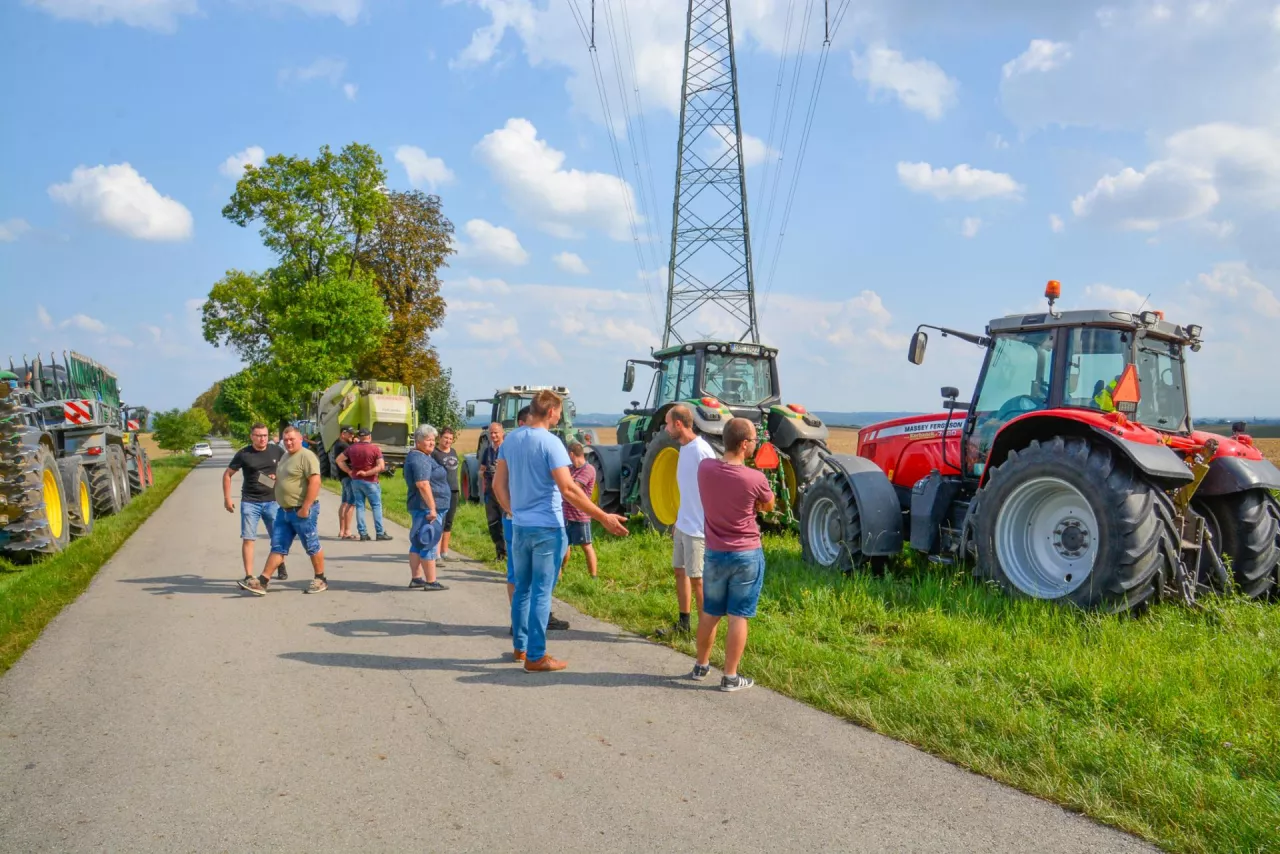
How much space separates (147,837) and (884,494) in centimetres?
640

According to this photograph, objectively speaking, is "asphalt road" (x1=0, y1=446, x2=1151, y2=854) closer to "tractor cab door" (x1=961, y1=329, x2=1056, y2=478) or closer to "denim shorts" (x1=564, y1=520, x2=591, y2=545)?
"denim shorts" (x1=564, y1=520, x2=591, y2=545)

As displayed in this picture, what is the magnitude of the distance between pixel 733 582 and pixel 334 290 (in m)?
28.3

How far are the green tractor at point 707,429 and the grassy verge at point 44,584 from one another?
19.2ft

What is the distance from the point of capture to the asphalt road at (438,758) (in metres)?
3.58

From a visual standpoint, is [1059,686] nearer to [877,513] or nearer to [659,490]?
[877,513]

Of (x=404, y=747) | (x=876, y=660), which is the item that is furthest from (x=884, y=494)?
(x=404, y=747)

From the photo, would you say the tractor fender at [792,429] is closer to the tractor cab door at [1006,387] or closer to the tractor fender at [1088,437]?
the tractor cab door at [1006,387]

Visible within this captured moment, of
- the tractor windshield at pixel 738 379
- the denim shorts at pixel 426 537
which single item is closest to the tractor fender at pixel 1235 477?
the tractor windshield at pixel 738 379

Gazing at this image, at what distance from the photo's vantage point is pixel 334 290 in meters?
31.0

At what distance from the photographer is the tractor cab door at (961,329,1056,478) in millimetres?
7445

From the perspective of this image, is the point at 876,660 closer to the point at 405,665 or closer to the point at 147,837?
the point at 405,665

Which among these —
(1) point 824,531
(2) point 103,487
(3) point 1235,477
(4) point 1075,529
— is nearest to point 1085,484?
(4) point 1075,529

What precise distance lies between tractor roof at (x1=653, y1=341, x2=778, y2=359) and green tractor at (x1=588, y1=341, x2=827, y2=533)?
13 millimetres

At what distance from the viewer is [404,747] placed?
4508 millimetres
